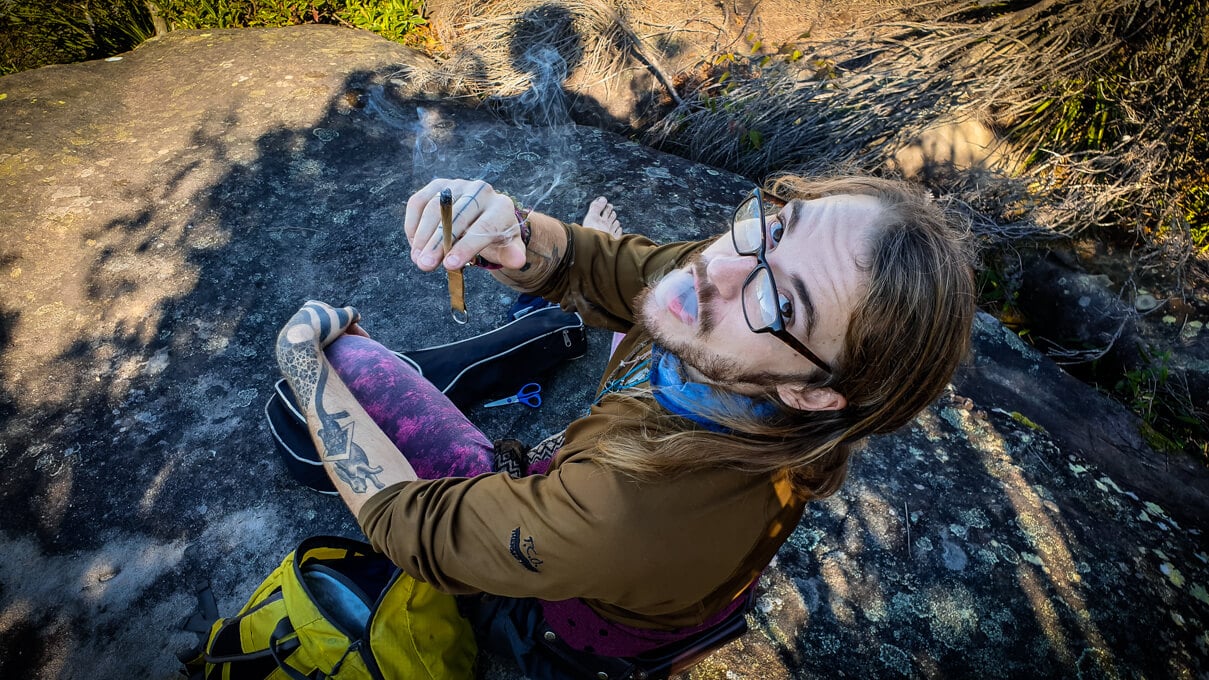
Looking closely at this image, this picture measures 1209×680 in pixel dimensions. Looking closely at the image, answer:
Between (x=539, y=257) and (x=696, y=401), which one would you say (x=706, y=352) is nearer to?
(x=696, y=401)

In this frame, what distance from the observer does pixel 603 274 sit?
2.28 metres

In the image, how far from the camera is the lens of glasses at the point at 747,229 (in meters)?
1.62

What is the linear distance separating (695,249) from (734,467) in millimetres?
993

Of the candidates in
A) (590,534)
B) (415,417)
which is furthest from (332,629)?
(590,534)

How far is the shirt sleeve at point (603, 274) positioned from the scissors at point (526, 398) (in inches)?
23.6

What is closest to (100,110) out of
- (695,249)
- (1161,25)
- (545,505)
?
(695,249)

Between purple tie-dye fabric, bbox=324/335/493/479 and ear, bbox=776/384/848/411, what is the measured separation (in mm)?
1035

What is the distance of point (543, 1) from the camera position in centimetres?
494

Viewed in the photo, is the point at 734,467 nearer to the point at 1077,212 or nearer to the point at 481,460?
the point at 481,460

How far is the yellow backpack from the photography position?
Answer: 1.60 meters

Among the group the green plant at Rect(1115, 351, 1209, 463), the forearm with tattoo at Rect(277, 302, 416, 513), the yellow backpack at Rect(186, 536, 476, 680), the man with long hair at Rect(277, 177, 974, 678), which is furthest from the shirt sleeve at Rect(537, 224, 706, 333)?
the green plant at Rect(1115, 351, 1209, 463)

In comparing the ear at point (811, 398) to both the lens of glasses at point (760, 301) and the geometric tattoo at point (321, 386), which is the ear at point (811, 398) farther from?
the geometric tattoo at point (321, 386)

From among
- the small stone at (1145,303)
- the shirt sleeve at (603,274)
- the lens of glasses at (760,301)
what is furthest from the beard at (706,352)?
the small stone at (1145,303)

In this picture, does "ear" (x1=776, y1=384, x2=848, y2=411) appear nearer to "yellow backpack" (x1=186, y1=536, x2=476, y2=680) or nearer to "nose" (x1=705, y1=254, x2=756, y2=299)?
"nose" (x1=705, y1=254, x2=756, y2=299)
